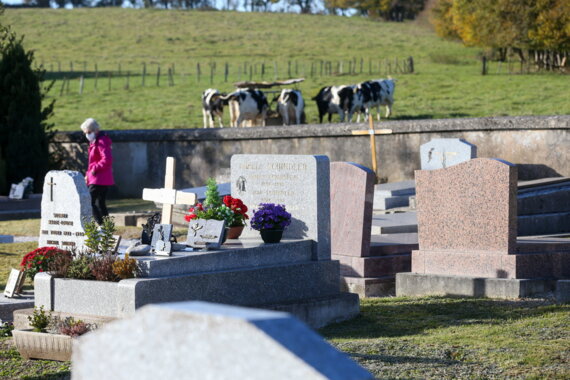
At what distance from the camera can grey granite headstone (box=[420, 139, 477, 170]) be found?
1736 cm

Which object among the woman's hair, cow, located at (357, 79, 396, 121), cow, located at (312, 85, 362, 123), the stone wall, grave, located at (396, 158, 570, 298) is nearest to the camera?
grave, located at (396, 158, 570, 298)

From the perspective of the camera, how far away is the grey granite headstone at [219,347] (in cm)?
254

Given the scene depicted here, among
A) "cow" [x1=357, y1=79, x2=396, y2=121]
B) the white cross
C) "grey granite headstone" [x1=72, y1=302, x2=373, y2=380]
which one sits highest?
"cow" [x1=357, y1=79, x2=396, y2=121]

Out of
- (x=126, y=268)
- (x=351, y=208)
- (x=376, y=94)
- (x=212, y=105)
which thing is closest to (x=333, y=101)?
(x=376, y=94)

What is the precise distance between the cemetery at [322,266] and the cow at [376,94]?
19.9 m

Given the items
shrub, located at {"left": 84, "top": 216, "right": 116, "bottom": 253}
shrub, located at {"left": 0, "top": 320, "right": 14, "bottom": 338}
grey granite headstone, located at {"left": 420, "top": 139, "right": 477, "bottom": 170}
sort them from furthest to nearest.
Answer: grey granite headstone, located at {"left": 420, "top": 139, "right": 477, "bottom": 170}, shrub, located at {"left": 84, "top": 216, "right": 116, "bottom": 253}, shrub, located at {"left": 0, "top": 320, "right": 14, "bottom": 338}

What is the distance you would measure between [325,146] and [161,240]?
533 inches

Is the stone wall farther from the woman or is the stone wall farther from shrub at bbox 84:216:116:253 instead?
shrub at bbox 84:216:116:253

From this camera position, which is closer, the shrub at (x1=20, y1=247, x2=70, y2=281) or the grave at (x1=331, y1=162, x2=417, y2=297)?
the shrub at (x1=20, y1=247, x2=70, y2=281)

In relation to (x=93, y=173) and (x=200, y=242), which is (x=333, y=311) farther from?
(x=93, y=173)

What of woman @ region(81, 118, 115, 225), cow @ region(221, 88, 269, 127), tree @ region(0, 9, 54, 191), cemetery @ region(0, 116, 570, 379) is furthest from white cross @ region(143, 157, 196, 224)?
cow @ region(221, 88, 269, 127)

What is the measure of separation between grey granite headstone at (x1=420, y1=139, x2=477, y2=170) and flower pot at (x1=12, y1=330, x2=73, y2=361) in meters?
10.5

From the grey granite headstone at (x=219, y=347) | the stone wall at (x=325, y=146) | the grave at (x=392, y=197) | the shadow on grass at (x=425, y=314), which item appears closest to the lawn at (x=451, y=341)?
the shadow on grass at (x=425, y=314)

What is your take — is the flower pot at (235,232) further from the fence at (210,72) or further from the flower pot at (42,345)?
the fence at (210,72)
